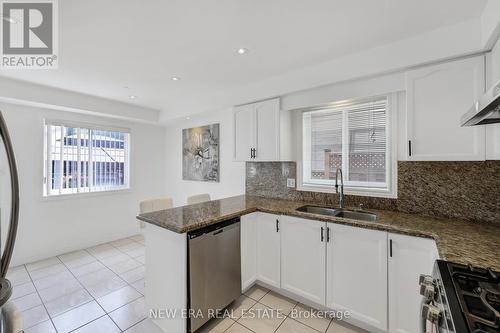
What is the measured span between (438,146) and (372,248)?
0.98 meters

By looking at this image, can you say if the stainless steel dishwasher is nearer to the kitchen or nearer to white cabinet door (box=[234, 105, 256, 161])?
the kitchen

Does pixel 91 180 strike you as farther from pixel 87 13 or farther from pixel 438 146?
pixel 438 146

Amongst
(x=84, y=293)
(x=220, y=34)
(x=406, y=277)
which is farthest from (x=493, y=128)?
(x=84, y=293)

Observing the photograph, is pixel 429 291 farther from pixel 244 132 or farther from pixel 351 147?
pixel 244 132

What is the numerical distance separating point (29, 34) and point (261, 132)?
230cm

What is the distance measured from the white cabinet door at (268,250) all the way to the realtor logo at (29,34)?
8.02 ft

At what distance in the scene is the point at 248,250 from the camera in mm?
2324

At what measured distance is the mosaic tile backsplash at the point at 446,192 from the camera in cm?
178

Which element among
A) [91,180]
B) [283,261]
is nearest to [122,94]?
[91,180]

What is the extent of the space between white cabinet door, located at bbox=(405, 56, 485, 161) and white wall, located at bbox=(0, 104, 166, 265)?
440 cm

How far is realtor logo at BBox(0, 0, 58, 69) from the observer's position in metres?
1.56

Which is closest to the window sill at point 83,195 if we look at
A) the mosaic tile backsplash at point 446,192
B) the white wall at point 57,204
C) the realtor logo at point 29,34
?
the white wall at point 57,204

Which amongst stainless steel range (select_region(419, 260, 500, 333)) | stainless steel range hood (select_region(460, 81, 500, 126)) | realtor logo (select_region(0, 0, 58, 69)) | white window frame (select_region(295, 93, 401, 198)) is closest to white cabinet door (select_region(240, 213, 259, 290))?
white window frame (select_region(295, 93, 401, 198))

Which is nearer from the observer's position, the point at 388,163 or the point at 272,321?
the point at 272,321
